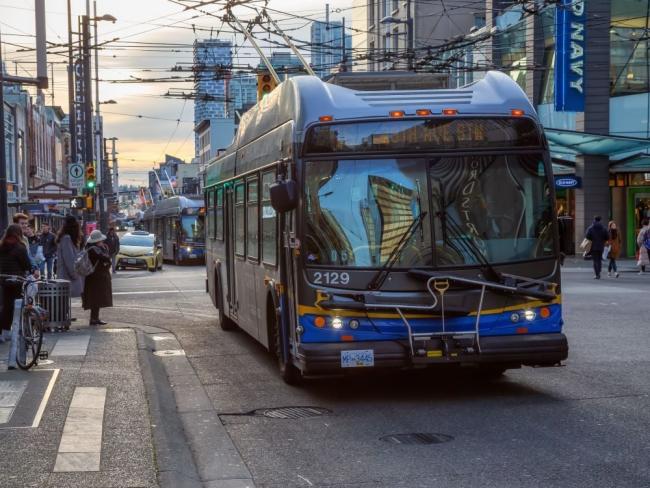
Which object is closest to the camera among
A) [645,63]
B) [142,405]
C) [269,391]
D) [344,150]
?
[142,405]

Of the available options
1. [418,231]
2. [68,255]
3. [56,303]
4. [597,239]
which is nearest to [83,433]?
[418,231]

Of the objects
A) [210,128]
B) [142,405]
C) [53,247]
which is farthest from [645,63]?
[210,128]

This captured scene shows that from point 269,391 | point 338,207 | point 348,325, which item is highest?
point 338,207

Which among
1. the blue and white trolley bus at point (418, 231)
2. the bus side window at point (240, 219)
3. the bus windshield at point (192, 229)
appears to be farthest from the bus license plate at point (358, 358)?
the bus windshield at point (192, 229)

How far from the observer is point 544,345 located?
9.99m

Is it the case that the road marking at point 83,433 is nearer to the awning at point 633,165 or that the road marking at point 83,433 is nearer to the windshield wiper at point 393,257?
the windshield wiper at point 393,257

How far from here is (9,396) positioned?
991 centimetres

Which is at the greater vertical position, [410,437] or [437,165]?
[437,165]

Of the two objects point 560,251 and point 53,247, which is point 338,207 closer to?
point 560,251

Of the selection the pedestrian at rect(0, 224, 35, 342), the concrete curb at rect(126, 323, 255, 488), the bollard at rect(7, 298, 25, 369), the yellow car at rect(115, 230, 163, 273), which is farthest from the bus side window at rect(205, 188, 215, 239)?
the yellow car at rect(115, 230, 163, 273)

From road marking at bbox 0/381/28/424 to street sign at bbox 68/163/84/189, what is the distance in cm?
2826

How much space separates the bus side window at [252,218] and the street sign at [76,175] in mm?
25825

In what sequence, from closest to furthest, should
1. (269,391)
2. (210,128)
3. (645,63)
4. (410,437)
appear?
1. (410,437)
2. (269,391)
3. (645,63)
4. (210,128)

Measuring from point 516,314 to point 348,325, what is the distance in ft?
5.12
